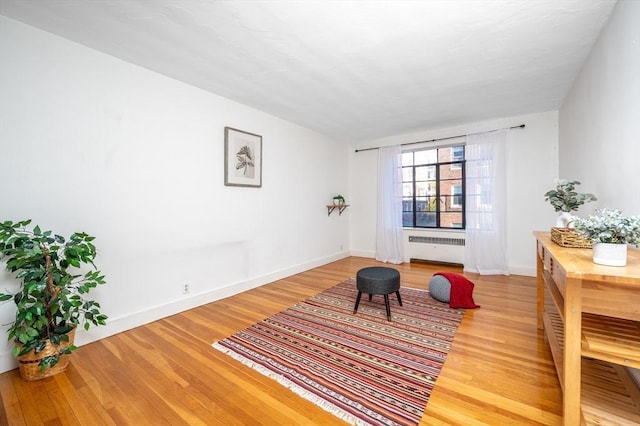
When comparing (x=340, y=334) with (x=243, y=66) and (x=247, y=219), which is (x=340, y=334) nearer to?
(x=247, y=219)

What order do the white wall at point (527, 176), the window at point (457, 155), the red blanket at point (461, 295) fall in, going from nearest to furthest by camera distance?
the red blanket at point (461, 295), the white wall at point (527, 176), the window at point (457, 155)

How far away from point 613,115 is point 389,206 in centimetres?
357

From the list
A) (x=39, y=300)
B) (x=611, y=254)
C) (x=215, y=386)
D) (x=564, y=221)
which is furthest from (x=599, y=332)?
(x=39, y=300)

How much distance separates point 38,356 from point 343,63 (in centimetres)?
345

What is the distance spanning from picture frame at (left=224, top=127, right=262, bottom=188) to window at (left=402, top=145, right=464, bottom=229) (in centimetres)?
316

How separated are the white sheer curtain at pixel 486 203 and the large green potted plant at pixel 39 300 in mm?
5108

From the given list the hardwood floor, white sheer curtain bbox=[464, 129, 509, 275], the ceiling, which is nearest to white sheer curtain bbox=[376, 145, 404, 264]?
white sheer curtain bbox=[464, 129, 509, 275]

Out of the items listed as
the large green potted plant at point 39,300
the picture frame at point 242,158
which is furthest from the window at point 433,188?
the large green potted plant at point 39,300

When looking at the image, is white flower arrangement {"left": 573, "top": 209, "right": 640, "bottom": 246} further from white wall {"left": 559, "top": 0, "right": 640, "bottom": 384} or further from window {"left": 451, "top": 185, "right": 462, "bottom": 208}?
window {"left": 451, "top": 185, "right": 462, "bottom": 208}

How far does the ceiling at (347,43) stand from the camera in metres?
1.86

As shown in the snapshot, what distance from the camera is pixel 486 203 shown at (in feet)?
14.5

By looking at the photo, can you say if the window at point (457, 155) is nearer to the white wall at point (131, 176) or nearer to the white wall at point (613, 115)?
the white wall at point (613, 115)

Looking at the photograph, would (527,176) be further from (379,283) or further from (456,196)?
(379,283)

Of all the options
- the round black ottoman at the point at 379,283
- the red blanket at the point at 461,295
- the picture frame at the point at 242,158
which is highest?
the picture frame at the point at 242,158
